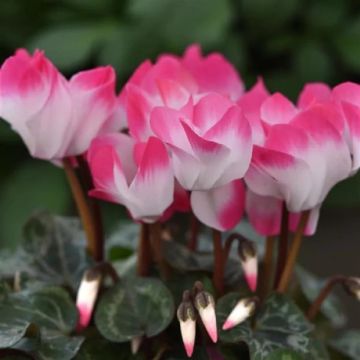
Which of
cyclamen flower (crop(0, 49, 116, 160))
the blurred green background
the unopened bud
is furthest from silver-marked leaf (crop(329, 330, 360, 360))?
the blurred green background

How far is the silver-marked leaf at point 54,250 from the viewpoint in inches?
32.0

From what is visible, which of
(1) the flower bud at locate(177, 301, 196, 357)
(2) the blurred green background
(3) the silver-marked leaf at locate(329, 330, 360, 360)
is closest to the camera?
(1) the flower bud at locate(177, 301, 196, 357)

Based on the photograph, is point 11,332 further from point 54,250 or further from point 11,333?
point 54,250

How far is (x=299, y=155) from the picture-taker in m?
0.63

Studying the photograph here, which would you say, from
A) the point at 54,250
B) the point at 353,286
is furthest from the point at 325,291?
the point at 54,250

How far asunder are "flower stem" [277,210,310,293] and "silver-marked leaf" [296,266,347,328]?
0.37 ft

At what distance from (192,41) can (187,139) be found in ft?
3.82

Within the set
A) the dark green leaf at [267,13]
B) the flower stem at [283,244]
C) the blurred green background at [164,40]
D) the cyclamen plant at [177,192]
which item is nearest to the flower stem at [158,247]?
the cyclamen plant at [177,192]

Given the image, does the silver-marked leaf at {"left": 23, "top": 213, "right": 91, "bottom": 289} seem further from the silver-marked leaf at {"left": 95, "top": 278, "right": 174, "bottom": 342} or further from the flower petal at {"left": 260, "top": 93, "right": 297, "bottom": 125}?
the flower petal at {"left": 260, "top": 93, "right": 297, "bottom": 125}

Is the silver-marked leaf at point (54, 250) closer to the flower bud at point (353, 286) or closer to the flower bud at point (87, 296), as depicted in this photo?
the flower bud at point (87, 296)

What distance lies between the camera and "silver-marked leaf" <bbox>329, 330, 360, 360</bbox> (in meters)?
0.80

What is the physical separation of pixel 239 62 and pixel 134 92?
1237 mm

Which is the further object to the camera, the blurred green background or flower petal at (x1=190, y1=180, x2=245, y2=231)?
the blurred green background

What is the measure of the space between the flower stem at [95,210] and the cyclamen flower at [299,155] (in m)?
0.16
